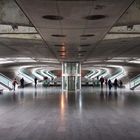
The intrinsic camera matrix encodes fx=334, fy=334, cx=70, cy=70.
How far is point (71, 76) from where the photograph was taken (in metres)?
45.3

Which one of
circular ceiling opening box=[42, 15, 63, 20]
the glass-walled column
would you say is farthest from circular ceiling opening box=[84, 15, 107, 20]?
the glass-walled column

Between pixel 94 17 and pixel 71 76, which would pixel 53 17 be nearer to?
pixel 94 17

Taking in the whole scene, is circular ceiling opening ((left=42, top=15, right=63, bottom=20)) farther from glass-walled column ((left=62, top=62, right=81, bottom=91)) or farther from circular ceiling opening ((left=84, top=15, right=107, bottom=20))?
glass-walled column ((left=62, top=62, right=81, bottom=91))

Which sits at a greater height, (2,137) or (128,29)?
(128,29)

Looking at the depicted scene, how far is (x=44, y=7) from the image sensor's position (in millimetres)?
10531

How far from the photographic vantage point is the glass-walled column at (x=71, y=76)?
44.3 m

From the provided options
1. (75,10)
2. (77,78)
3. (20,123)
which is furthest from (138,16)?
(77,78)

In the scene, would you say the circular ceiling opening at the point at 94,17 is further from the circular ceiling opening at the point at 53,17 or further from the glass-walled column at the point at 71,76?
the glass-walled column at the point at 71,76

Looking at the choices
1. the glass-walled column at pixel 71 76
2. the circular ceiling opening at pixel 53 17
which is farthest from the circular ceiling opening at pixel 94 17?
the glass-walled column at pixel 71 76

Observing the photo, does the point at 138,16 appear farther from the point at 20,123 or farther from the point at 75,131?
the point at 20,123

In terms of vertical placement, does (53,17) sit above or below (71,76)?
above

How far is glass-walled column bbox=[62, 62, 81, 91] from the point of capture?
44281 mm

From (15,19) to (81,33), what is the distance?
4426mm

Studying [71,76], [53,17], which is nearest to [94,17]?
[53,17]
